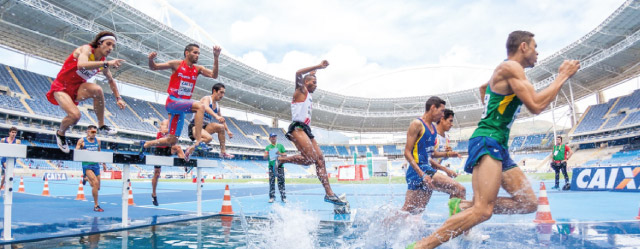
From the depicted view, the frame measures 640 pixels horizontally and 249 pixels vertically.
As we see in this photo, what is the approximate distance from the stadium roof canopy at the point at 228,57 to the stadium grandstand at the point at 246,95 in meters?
0.08

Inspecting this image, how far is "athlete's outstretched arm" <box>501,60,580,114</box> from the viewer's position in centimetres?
266

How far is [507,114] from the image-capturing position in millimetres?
2996

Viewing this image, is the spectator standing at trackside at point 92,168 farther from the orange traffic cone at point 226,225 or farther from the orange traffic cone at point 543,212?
the orange traffic cone at point 543,212

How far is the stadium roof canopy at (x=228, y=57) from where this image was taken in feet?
79.4

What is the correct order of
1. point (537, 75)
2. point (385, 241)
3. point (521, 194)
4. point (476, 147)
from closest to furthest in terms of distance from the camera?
point (476, 147) → point (521, 194) → point (385, 241) → point (537, 75)

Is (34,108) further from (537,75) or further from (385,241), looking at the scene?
(537,75)

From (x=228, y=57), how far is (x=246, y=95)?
10108mm

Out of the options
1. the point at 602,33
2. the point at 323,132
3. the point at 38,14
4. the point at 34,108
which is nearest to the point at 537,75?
the point at 602,33

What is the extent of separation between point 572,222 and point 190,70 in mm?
6430

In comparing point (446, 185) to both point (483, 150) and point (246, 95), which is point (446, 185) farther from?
point (246, 95)

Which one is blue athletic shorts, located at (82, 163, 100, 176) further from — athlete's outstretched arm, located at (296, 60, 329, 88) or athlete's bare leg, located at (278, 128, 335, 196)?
athlete's outstretched arm, located at (296, 60, 329, 88)

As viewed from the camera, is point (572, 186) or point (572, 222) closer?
point (572, 222)

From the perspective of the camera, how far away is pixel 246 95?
4262 cm

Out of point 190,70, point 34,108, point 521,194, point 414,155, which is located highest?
point 34,108
